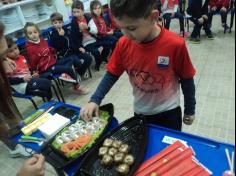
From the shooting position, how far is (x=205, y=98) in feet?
8.10

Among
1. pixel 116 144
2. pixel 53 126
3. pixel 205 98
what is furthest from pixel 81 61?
pixel 116 144

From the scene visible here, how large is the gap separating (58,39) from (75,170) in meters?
2.54

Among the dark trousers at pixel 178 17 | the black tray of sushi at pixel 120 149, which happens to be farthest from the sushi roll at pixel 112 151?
the dark trousers at pixel 178 17

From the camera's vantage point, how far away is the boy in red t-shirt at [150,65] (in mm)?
946

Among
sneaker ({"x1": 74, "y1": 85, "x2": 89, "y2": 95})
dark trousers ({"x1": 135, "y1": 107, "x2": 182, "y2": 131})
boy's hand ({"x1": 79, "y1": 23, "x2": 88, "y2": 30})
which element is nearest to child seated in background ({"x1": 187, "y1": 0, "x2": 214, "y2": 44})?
boy's hand ({"x1": 79, "y1": 23, "x2": 88, "y2": 30})

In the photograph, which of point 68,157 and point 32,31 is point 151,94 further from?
point 32,31

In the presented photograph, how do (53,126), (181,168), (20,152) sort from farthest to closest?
(20,152)
(53,126)
(181,168)

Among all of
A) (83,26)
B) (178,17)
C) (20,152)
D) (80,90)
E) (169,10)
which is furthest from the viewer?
(169,10)

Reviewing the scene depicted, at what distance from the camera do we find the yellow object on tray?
4.51ft

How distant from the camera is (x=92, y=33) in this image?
3.59 meters

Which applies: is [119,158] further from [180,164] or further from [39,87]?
[39,87]

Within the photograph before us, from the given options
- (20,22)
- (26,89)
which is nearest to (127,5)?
(26,89)

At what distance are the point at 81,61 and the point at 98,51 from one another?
49 centimetres

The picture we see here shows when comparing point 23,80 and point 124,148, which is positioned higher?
point 124,148
